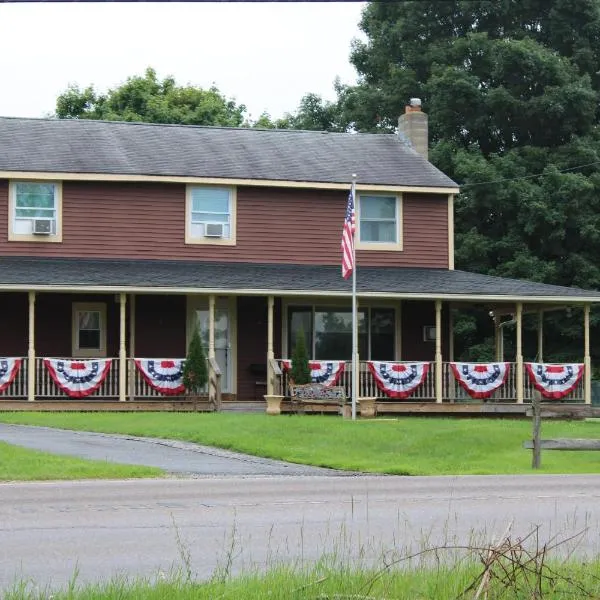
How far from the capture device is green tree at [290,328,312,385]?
3114 centimetres

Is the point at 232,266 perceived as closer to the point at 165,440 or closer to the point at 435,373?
the point at 435,373

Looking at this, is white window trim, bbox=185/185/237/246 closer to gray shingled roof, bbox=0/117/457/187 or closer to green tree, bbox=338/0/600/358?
gray shingled roof, bbox=0/117/457/187

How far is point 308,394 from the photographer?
30.5 m

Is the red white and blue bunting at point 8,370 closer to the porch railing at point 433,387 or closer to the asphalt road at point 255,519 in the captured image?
the porch railing at point 433,387

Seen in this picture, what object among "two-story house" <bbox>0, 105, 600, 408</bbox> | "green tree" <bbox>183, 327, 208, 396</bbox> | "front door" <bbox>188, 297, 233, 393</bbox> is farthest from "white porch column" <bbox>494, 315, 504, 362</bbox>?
"green tree" <bbox>183, 327, 208, 396</bbox>

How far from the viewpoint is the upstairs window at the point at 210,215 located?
3412cm

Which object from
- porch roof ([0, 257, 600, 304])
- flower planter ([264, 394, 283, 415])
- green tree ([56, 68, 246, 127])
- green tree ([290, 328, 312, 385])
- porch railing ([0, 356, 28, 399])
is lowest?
flower planter ([264, 394, 283, 415])

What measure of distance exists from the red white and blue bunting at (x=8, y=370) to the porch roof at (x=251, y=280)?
193 centimetres

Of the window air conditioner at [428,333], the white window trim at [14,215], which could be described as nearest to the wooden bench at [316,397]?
the window air conditioner at [428,333]

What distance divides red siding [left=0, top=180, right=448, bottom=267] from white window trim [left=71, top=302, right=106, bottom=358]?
1.24 meters

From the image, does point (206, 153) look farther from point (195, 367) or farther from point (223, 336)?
point (195, 367)

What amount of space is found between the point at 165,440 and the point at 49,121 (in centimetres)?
1498

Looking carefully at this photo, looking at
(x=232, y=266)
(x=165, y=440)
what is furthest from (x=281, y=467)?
(x=232, y=266)

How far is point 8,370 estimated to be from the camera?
30906mm
